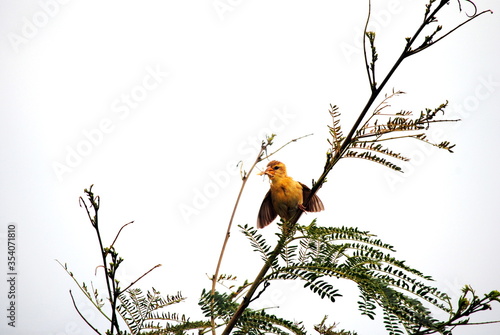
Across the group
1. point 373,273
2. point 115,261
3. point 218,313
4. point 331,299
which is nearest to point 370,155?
point 373,273

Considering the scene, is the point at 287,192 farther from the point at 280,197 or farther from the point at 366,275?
the point at 366,275

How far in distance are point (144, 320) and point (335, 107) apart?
1137 millimetres

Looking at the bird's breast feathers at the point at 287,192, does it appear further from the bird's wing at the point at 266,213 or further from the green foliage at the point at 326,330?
the green foliage at the point at 326,330

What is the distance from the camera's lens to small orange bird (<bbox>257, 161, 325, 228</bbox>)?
16.6 ft

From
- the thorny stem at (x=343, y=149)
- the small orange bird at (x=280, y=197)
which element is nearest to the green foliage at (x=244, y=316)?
the thorny stem at (x=343, y=149)

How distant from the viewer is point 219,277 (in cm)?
196

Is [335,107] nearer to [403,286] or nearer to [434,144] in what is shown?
[434,144]

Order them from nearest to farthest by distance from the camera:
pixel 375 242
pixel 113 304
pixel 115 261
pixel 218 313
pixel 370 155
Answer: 1. pixel 113 304
2. pixel 115 261
3. pixel 218 313
4. pixel 375 242
5. pixel 370 155

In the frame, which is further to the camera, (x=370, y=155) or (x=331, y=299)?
(x=370, y=155)

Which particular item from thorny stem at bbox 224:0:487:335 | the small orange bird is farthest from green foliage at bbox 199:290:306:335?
the small orange bird

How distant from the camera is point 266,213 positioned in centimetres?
529

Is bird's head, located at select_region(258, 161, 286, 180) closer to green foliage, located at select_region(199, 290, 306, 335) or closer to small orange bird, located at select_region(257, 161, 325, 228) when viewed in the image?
small orange bird, located at select_region(257, 161, 325, 228)

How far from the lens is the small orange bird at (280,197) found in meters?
5.06

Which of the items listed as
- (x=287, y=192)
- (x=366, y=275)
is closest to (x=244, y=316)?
(x=366, y=275)
